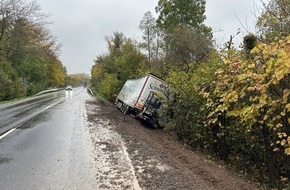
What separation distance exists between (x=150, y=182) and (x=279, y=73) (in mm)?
3019

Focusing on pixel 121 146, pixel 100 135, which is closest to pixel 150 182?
pixel 121 146

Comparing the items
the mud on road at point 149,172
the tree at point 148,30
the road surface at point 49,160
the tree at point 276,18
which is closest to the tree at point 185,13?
the tree at point 148,30

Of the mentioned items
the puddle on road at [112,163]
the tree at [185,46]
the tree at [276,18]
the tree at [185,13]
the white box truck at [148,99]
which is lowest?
the puddle on road at [112,163]

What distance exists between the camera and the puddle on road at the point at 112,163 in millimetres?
6161

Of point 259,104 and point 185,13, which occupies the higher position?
point 185,13

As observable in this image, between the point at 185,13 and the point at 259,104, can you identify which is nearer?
the point at 259,104

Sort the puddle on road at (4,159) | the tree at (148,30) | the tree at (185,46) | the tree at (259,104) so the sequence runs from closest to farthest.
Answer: the tree at (259,104), the puddle on road at (4,159), the tree at (185,46), the tree at (148,30)

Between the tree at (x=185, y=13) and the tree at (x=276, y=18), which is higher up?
the tree at (x=185, y=13)

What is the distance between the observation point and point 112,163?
7.63 metres

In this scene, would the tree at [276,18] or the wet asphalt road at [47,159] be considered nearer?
the wet asphalt road at [47,159]

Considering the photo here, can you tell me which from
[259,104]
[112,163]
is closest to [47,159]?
[112,163]

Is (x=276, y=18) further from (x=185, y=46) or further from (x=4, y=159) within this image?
(x=185, y=46)

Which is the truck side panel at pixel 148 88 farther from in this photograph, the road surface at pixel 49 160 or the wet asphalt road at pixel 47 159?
the road surface at pixel 49 160

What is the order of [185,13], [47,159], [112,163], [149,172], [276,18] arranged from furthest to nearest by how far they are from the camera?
[185,13] → [276,18] → [47,159] → [112,163] → [149,172]
